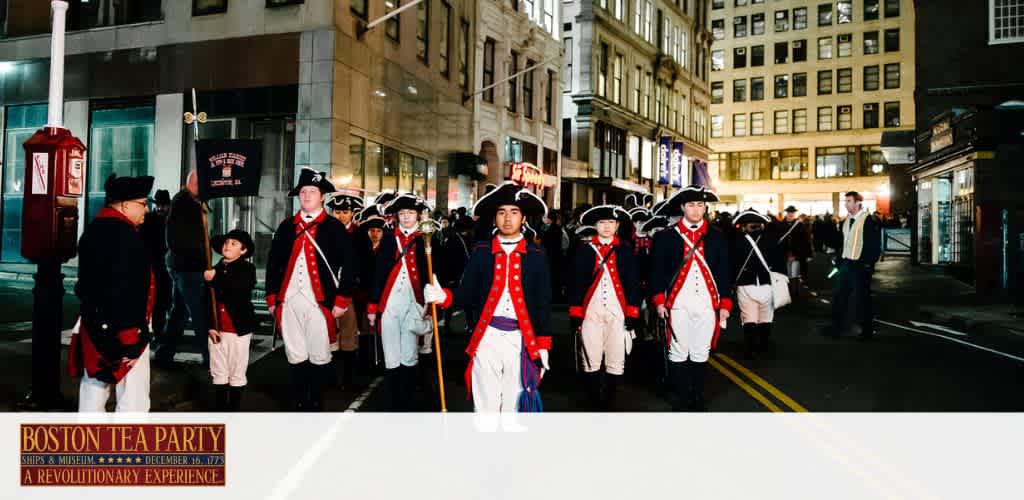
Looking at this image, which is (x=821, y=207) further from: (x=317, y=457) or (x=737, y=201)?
(x=317, y=457)

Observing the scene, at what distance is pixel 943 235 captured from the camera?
26766mm

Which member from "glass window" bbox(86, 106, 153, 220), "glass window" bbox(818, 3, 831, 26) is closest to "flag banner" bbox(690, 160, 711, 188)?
"glass window" bbox(818, 3, 831, 26)

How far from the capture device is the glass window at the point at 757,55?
7469 centimetres

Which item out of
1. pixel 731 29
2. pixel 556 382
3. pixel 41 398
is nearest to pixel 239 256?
pixel 41 398

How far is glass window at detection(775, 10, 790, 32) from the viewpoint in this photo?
73438 millimetres

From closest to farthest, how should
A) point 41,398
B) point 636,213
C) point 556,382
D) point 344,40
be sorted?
1. point 41,398
2. point 556,382
3. point 636,213
4. point 344,40

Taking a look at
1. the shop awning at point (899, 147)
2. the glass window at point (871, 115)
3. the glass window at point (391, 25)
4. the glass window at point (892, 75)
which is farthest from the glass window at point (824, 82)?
the glass window at point (391, 25)

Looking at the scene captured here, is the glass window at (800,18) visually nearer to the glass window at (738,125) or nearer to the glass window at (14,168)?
the glass window at (738,125)

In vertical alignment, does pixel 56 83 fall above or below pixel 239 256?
above

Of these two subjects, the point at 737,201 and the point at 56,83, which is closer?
the point at 56,83

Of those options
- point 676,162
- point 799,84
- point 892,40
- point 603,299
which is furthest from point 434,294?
point 799,84

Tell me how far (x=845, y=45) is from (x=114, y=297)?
74.8m

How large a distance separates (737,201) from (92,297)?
7404cm

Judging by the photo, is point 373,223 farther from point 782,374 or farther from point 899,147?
A: point 899,147
